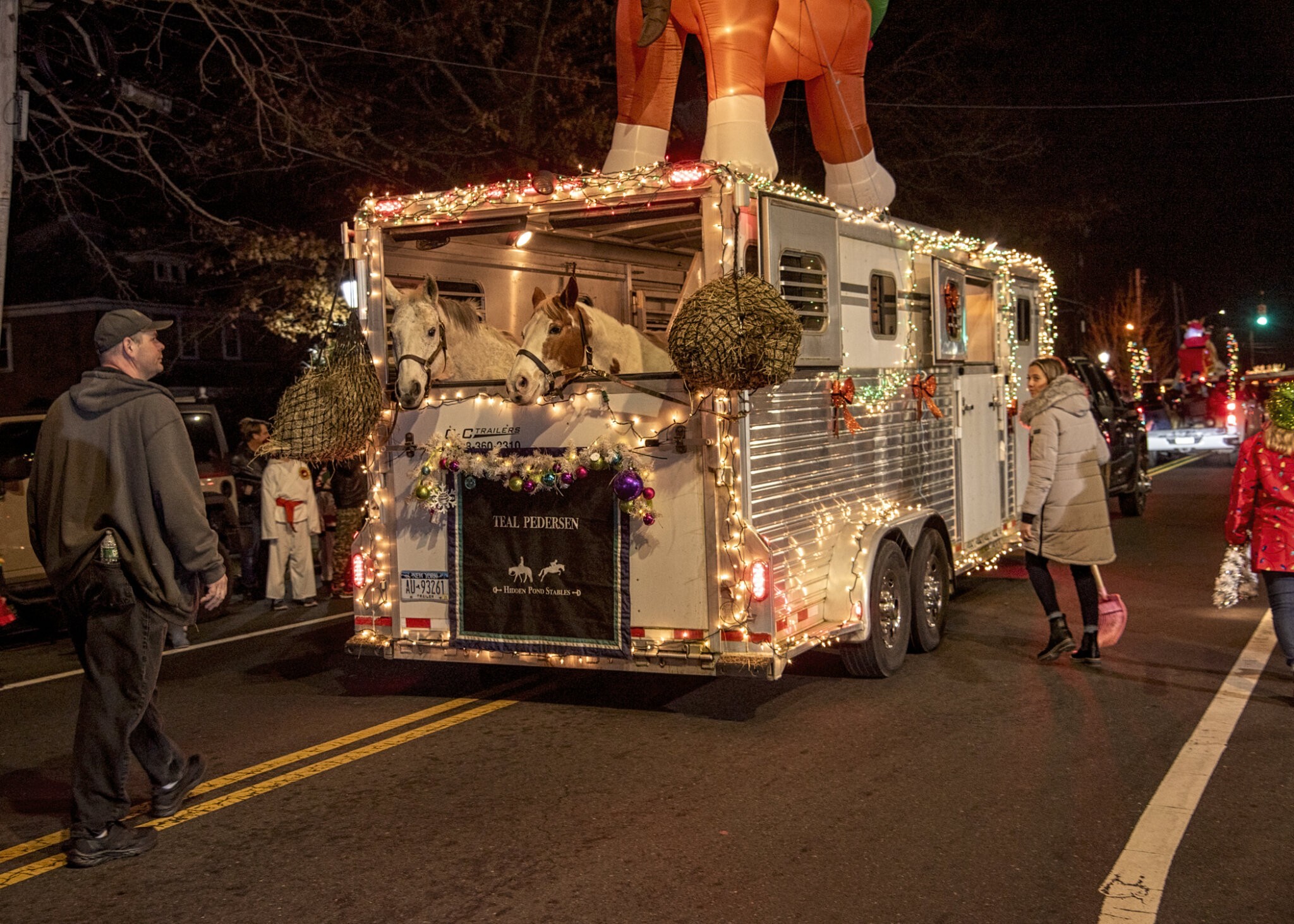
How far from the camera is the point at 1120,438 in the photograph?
16.4 metres

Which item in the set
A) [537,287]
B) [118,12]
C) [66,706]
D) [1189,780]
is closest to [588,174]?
[537,287]

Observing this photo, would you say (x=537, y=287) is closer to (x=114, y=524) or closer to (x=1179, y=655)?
(x=114, y=524)

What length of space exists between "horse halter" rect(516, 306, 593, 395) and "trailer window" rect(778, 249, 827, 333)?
3.85 ft

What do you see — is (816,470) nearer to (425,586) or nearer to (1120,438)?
(425,586)

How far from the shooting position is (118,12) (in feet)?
57.9

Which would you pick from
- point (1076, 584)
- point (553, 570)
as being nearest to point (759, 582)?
point (553, 570)

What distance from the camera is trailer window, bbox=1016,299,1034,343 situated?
37.8 feet

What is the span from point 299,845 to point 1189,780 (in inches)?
160

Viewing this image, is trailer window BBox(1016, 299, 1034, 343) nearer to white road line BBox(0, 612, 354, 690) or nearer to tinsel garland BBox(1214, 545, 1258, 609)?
tinsel garland BBox(1214, 545, 1258, 609)

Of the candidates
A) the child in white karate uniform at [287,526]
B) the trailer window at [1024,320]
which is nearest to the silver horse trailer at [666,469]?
the trailer window at [1024,320]

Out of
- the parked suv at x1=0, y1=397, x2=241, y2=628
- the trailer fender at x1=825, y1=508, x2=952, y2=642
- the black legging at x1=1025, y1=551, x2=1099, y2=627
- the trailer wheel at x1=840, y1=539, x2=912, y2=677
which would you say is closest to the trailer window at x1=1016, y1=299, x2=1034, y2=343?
the black legging at x1=1025, y1=551, x2=1099, y2=627

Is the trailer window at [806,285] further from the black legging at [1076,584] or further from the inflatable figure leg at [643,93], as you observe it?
the black legging at [1076,584]

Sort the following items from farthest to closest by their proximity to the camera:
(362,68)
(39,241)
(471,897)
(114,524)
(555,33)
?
(39,241)
(362,68)
(555,33)
(114,524)
(471,897)

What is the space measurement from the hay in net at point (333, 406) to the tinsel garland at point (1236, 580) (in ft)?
17.9
